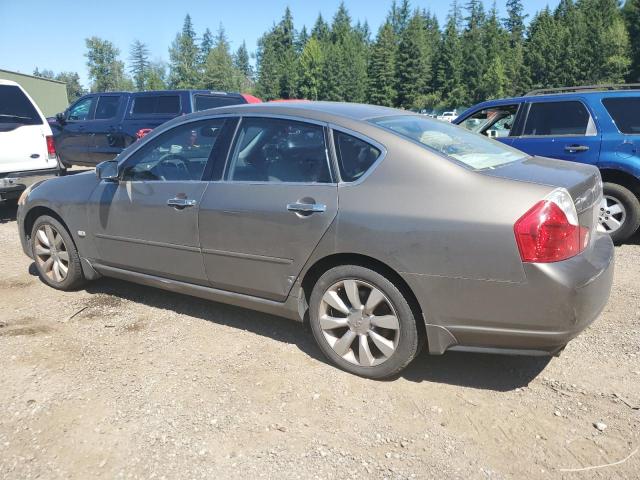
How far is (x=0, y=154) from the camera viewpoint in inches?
285

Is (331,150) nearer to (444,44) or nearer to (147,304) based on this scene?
(147,304)

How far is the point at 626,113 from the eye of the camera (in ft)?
18.9

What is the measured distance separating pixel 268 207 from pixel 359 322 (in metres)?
0.90

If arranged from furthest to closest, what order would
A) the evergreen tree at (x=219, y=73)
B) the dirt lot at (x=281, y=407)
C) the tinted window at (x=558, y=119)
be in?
the evergreen tree at (x=219, y=73) < the tinted window at (x=558, y=119) < the dirt lot at (x=281, y=407)

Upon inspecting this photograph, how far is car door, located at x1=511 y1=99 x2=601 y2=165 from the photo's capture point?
19.4ft

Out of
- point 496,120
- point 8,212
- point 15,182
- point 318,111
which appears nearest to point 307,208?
point 318,111

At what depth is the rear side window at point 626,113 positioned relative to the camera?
5703mm

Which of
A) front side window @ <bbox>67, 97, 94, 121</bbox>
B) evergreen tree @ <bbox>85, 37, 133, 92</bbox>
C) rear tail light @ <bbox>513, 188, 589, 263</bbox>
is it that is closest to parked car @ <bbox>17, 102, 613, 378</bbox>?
rear tail light @ <bbox>513, 188, 589, 263</bbox>

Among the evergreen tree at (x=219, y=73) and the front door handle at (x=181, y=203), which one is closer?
the front door handle at (x=181, y=203)

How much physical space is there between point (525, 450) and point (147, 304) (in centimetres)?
315

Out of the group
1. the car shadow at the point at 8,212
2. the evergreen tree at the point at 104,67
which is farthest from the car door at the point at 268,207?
the evergreen tree at the point at 104,67

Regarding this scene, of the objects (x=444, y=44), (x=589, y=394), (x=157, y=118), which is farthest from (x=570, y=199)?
(x=444, y=44)

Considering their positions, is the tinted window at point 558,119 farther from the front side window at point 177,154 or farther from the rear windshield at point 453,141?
the front side window at point 177,154

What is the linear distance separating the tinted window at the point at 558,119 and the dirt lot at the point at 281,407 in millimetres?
2743
